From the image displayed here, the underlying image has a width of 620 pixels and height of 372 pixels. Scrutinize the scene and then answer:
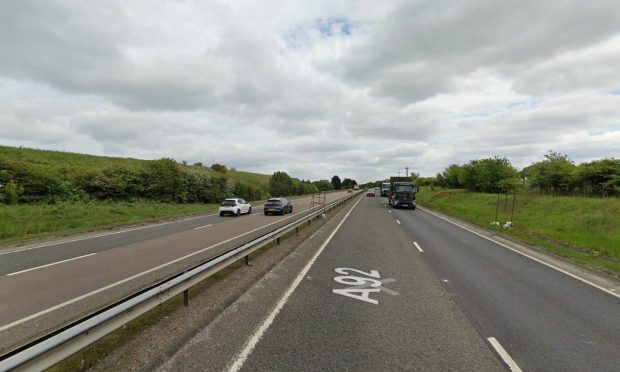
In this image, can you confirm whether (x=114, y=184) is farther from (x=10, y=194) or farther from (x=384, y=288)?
(x=384, y=288)

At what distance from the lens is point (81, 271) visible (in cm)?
865

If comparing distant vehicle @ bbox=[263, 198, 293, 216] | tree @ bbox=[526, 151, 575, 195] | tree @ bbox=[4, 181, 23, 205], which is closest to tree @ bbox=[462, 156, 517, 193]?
tree @ bbox=[526, 151, 575, 195]

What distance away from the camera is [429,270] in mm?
8836

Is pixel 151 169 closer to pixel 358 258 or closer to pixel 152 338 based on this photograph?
pixel 358 258

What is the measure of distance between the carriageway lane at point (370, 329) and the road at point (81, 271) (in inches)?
129

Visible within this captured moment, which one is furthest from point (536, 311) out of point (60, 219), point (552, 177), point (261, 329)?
point (552, 177)

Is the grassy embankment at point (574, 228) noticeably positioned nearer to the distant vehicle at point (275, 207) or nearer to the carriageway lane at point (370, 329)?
the carriageway lane at point (370, 329)

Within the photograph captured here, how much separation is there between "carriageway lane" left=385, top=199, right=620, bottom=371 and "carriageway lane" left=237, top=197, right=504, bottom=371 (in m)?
0.45

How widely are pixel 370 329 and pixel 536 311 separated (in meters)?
3.33

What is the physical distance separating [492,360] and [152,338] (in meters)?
4.61

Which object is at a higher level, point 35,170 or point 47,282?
point 35,170

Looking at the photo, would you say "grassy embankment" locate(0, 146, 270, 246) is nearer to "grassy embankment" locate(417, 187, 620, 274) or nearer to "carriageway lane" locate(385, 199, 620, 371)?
"carriageway lane" locate(385, 199, 620, 371)

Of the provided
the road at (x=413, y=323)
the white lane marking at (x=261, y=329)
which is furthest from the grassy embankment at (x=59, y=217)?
the road at (x=413, y=323)

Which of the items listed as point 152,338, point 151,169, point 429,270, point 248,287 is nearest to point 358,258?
point 429,270
